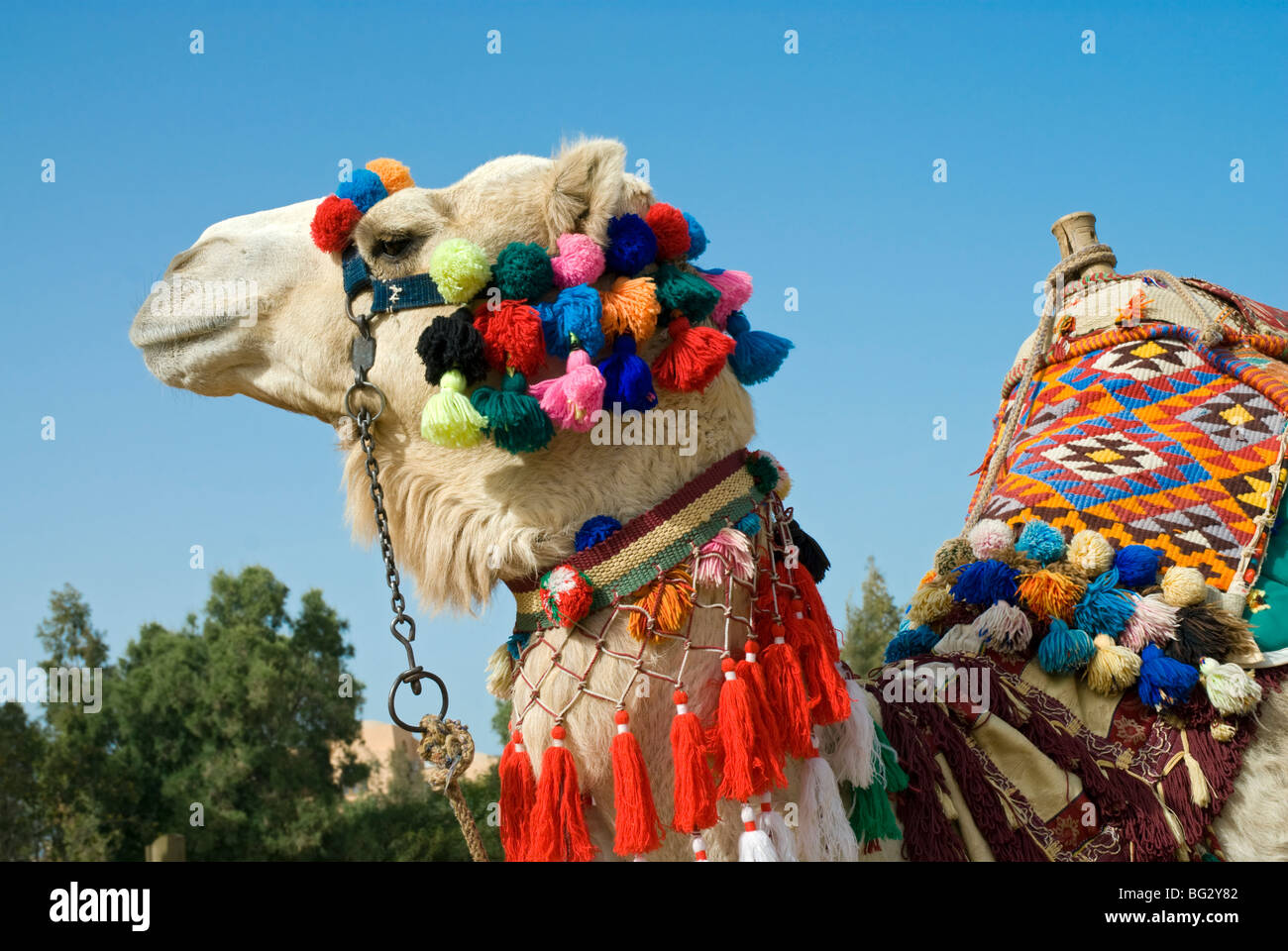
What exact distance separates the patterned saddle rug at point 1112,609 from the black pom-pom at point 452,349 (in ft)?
4.63

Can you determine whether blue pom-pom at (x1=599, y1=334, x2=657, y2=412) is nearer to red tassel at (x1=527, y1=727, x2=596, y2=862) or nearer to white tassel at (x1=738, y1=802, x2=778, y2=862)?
red tassel at (x1=527, y1=727, x2=596, y2=862)

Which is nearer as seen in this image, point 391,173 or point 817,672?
point 817,672

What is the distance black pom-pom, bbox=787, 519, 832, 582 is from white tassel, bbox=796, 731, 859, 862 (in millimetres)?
578

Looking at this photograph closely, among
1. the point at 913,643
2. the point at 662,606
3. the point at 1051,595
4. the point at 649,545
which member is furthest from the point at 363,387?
the point at 1051,595

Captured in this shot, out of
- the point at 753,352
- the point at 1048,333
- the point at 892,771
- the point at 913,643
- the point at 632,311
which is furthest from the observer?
the point at 1048,333

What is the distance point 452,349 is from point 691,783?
112cm

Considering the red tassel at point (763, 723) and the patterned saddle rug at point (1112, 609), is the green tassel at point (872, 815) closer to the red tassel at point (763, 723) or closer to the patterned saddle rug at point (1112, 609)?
the patterned saddle rug at point (1112, 609)

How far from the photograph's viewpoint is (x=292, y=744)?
16.9m

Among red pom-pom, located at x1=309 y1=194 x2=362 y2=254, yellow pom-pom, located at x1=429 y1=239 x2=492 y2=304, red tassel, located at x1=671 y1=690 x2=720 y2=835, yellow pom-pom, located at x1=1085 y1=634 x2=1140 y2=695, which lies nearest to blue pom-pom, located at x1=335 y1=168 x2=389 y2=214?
red pom-pom, located at x1=309 y1=194 x2=362 y2=254

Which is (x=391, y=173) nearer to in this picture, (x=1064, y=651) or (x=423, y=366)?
(x=423, y=366)

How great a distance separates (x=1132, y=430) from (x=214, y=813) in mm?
15139

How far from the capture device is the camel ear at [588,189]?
2.61m

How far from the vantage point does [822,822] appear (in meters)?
2.46

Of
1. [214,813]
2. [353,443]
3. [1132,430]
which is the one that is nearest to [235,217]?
[353,443]
